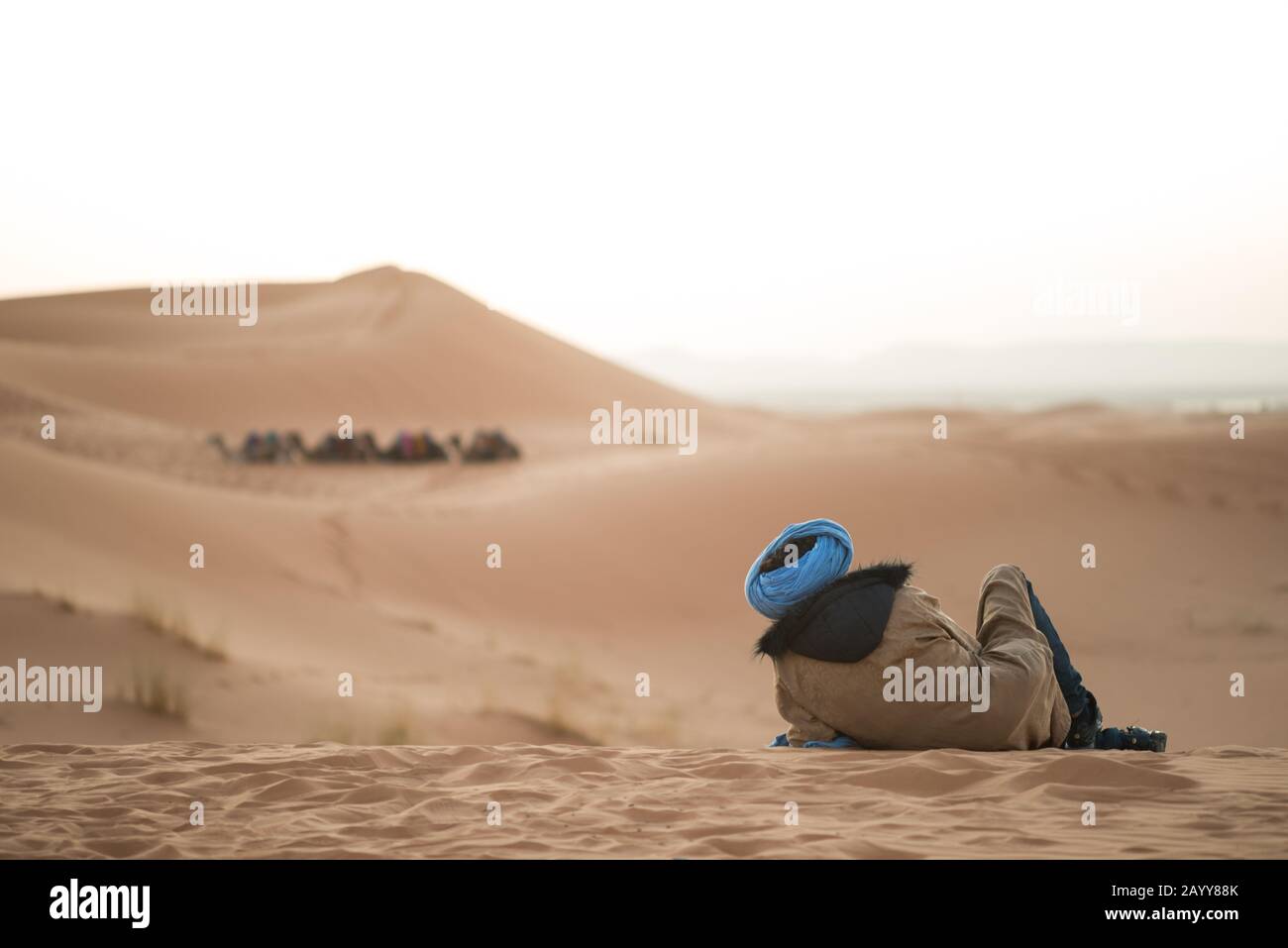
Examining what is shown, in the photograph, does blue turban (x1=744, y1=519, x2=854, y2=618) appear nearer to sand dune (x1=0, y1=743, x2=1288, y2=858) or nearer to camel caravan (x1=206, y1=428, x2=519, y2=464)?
sand dune (x1=0, y1=743, x2=1288, y2=858)

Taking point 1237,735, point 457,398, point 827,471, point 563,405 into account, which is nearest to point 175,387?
point 457,398

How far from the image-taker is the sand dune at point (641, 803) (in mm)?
3904

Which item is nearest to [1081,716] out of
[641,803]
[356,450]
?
[641,803]

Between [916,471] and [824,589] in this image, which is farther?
[916,471]

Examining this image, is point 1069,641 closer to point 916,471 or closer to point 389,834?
point 916,471

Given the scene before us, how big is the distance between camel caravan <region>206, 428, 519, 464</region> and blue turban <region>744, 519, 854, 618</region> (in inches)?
837

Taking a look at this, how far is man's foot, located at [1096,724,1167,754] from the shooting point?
17.5ft

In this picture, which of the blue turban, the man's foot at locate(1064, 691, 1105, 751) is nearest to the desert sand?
the man's foot at locate(1064, 691, 1105, 751)

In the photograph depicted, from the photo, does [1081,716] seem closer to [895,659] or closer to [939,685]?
[939,685]

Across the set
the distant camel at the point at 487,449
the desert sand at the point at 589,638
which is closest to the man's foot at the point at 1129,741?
the desert sand at the point at 589,638

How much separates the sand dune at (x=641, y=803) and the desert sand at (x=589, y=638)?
0.02 meters

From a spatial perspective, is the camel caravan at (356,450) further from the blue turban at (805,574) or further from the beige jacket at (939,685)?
the beige jacket at (939,685)
